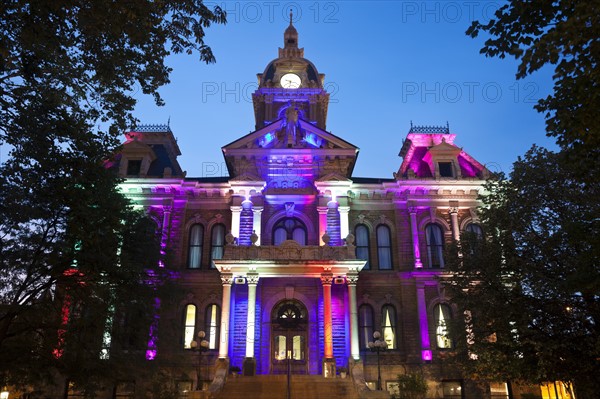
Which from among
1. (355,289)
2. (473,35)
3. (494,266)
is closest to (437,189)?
(355,289)

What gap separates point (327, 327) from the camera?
2527 centimetres

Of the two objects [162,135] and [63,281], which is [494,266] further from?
[162,135]

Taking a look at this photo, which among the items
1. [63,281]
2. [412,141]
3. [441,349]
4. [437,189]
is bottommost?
[441,349]

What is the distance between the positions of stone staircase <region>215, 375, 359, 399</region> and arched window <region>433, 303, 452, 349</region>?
7.75 meters

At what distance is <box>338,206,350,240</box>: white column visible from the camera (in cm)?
2877

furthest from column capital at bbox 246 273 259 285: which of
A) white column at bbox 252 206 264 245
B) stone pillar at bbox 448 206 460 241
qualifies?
stone pillar at bbox 448 206 460 241

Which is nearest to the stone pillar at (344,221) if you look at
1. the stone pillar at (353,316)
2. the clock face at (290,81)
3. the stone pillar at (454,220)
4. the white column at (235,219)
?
the stone pillar at (353,316)

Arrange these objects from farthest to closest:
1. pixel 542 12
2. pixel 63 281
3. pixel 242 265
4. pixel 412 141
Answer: pixel 412 141
pixel 242 265
pixel 63 281
pixel 542 12

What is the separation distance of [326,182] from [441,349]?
1135 cm

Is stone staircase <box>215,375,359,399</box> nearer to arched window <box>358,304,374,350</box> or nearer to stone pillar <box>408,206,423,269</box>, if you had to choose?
arched window <box>358,304,374,350</box>

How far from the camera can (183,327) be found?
91.0 feet

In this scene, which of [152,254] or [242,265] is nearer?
[152,254]

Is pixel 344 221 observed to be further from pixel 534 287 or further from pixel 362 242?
pixel 534 287

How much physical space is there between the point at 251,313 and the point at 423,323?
31.5 ft
